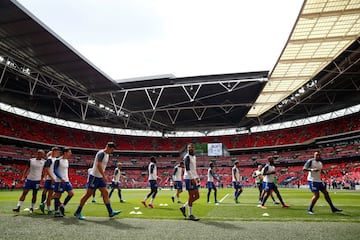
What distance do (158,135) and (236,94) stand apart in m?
33.1

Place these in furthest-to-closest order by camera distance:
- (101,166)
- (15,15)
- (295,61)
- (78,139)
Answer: (78,139) → (295,61) → (15,15) → (101,166)


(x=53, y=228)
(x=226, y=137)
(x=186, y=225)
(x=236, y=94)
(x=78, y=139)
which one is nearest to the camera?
(x=53, y=228)

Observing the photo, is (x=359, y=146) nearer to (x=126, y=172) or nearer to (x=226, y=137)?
(x=226, y=137)

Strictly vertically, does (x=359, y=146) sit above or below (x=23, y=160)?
above

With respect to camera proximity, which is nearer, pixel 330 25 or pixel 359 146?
pixel 330 25

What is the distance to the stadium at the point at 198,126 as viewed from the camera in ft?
23.9

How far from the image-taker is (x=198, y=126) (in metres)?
58.9

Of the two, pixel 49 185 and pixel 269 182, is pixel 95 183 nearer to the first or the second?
pixel 49 185

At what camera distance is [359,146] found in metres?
41.6

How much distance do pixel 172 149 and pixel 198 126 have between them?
8.05 meters

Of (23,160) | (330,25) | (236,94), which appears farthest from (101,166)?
(23,160)

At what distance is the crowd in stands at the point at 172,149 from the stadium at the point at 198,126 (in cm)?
23

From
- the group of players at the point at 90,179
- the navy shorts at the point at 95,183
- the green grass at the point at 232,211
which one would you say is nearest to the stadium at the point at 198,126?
the green grass at the point at 232,211

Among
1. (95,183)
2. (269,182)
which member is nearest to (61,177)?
(95,183)
